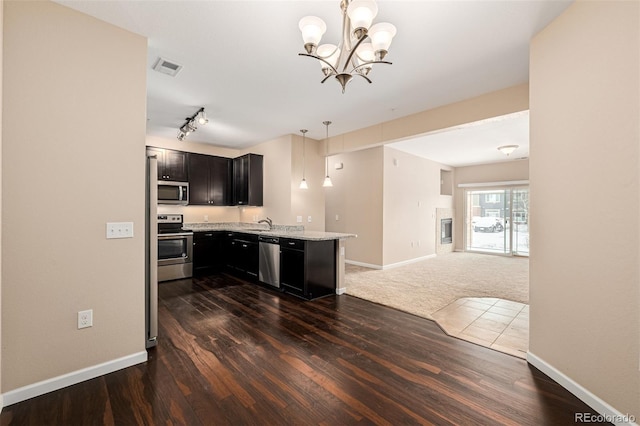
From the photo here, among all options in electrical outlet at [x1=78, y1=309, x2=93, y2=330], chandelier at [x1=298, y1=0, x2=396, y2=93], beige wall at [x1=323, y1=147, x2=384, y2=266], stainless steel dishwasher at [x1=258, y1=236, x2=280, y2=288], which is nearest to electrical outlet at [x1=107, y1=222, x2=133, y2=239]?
electrical outlet at [x1=78, y1=309, x2=93, y2=330]

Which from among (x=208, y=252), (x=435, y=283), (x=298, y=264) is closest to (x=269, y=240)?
(x=298, y=264)

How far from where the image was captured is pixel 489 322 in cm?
318

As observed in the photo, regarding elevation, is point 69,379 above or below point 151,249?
below

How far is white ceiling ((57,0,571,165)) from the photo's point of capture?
6.73 ft

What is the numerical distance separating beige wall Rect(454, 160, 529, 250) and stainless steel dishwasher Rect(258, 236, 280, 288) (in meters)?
7.03

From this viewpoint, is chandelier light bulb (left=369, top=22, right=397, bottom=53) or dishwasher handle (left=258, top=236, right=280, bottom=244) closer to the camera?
chandelier light bulb (left=369, top=22, right=397, bottom=53)

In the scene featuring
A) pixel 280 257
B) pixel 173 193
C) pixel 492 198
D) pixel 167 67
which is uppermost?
pixel 167 67

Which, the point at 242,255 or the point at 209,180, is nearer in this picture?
the point at 242,255

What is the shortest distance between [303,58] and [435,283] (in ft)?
13.9

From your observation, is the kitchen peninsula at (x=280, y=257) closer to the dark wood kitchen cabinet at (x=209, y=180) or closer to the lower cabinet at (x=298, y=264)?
the lower cabinet at (x=298, y=264)

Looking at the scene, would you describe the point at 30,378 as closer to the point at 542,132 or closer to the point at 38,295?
the point at 38,295

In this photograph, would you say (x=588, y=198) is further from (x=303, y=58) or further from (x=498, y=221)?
(x=498, y=221)

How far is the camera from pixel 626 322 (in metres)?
1.64

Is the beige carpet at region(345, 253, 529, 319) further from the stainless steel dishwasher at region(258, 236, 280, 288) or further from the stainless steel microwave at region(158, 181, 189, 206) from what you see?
the stainless steel microwave at region(158, 181, 189, 206)
